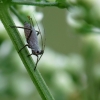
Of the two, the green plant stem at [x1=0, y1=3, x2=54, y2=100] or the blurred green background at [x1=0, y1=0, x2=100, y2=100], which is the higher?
the green plant stem at [x1=0, y1=3, x2=54, y2=100]

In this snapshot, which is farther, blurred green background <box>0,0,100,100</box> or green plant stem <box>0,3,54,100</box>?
blurred green background <box>0,0,100,100</box>

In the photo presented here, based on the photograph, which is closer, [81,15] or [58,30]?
[81,15]

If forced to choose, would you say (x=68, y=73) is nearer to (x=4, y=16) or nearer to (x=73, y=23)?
(x=73, y=23)

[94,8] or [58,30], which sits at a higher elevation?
[94,8]

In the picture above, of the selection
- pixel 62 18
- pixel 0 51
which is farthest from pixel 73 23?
pixel 62 18

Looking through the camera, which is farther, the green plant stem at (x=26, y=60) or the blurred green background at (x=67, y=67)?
the blurred green background at (x=67, y=67)

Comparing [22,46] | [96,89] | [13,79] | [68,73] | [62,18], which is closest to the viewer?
[22,46]

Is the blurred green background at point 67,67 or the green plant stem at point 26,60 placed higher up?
the green plant stem at point 26,60

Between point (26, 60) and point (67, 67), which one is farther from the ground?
point (26, 60)

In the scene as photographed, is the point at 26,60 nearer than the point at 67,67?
Yes

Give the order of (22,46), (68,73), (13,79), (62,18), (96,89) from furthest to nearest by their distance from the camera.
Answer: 1. (62,18)
2. (68,73)
3. (13,79)
4. (96,89)
5. (22,46)

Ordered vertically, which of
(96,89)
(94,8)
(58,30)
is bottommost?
(58,30)
